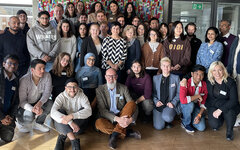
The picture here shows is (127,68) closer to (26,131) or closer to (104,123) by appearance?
(104,123)

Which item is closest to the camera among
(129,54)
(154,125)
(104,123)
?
(104,123)

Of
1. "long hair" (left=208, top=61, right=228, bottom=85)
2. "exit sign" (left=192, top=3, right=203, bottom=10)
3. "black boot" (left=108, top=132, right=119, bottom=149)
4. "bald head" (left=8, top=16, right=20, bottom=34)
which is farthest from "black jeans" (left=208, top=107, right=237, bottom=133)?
"exit sign" (left=192, top=3, right=203, bottom=10)

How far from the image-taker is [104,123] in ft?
9.96

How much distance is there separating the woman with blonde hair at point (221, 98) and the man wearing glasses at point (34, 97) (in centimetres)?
246

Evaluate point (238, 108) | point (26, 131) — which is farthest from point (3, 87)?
point (238, 108)

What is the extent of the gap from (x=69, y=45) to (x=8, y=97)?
145 cm

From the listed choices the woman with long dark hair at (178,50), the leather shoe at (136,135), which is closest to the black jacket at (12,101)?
the leather shoe at (136,135)

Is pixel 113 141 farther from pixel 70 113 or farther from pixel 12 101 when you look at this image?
pixel 12 101

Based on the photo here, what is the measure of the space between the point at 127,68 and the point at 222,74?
160 cm

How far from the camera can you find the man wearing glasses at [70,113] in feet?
9.02

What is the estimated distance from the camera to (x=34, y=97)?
3246 mm

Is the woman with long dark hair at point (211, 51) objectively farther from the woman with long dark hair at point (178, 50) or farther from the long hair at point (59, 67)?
the long hair at point (59, 67)

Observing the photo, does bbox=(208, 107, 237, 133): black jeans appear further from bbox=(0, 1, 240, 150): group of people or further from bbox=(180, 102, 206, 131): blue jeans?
bbox=(180, 102, 206, 131): blue jeans

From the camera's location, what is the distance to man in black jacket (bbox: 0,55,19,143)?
285cm
